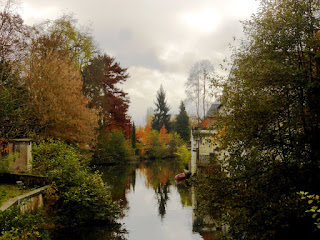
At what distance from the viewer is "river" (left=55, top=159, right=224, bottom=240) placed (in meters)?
12.6

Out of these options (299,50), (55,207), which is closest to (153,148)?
(55,207)

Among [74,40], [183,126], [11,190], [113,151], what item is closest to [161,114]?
[183,126]

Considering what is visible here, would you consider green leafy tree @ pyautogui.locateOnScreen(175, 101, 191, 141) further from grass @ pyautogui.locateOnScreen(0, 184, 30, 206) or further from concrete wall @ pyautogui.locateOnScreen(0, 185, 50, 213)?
concrete wall @ pyautogui.locateOnScreen(0, 185, 50, 213)

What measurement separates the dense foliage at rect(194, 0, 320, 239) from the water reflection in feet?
14.4

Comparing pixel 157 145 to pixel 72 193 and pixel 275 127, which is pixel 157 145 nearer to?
pixel 72 193

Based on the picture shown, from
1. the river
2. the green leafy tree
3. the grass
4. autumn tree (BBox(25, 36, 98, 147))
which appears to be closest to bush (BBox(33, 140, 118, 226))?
the river

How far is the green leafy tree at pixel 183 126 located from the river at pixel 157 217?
Result: 37.0 m

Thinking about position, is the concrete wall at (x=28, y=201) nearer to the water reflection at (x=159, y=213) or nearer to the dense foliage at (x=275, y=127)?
the water reflection at (x=159, y=213)

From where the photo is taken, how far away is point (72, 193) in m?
12.2

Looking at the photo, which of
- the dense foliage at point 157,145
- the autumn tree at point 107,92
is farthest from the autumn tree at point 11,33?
the dense foliage at point 157,145

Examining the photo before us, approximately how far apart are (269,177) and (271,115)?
1.71 m

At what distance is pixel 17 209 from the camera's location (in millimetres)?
7977

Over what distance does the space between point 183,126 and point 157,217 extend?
156ft

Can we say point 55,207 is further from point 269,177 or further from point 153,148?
point 153,148
